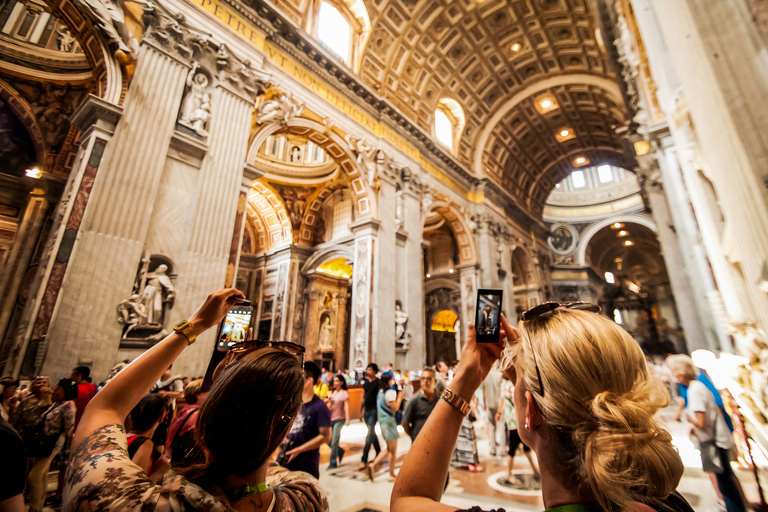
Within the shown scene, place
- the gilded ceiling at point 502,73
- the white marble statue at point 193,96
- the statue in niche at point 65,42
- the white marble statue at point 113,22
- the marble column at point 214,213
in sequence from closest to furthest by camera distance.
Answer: the white marble statue at point 113,22 → the marble column at point 214,213 → the white marble statue at point 193,96 → the statue in niche at point 65,42 → the gilded ceiling at point 502,73

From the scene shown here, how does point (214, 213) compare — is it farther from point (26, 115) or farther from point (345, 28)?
point (345, 28)

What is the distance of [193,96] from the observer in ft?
22.5

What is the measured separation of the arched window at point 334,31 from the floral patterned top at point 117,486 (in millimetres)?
11886

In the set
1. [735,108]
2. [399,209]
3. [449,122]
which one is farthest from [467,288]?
[735,108]

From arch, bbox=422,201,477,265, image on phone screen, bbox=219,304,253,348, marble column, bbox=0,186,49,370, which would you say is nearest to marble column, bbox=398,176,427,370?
arch, bbox=422,201,477,265

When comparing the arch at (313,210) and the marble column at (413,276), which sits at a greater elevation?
the arch at (313,210)

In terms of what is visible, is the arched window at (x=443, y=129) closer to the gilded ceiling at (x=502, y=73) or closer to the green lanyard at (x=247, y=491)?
the gilded ceiling at (x=502, y=73)

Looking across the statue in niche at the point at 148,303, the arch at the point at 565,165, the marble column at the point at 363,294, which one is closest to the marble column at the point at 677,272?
the marble column at the point at 363,294

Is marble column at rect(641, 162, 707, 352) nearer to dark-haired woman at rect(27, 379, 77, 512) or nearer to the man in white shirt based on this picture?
the man in white shirt

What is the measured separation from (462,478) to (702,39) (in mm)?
5067

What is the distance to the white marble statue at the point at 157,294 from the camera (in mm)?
5543

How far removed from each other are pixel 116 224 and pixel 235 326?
5.29 meters

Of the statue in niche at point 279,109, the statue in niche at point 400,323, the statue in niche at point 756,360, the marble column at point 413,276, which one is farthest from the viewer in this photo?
the marble column at point 413,276

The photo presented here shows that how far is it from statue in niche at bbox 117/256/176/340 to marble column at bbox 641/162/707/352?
Answer: 11.6 meters
